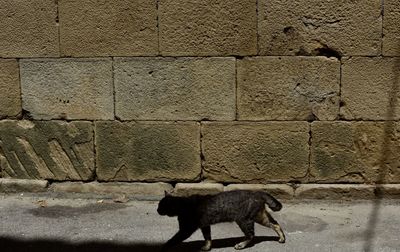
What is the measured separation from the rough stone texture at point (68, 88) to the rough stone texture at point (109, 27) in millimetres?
160

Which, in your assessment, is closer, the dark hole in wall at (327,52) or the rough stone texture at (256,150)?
the dark hole in wall at (327,52)

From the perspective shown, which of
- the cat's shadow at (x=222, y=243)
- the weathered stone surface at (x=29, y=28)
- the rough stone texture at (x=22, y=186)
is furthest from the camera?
the rough stone texture at (x=22, y=186)

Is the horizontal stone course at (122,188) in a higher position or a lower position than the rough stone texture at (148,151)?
lower

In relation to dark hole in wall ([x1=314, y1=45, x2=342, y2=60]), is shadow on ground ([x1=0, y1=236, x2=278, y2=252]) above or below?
below

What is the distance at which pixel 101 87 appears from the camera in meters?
6.44

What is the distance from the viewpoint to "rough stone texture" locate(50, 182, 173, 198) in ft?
21.4

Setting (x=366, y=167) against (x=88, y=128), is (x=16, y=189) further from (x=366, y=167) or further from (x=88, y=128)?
(x=366, y=167)

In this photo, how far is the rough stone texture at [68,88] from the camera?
643 centimetres

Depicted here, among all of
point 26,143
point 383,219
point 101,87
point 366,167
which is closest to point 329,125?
point 366,167

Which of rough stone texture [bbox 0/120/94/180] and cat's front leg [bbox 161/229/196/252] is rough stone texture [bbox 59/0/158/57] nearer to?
rough stone texture [bbox 0/120/94/180]

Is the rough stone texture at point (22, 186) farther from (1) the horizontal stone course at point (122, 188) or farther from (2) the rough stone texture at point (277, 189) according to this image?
(2) the rough stone texture at point (277, 189)

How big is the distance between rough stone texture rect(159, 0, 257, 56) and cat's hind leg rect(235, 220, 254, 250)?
1987 mm

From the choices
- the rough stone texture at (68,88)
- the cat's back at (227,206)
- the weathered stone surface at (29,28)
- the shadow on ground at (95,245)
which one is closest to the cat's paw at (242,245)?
the shadow on ground at (95,245)

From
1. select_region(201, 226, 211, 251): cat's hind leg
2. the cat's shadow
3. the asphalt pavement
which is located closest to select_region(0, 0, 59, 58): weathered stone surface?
the asphalt pavement
